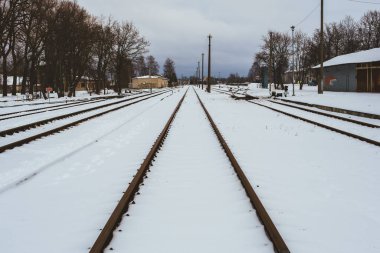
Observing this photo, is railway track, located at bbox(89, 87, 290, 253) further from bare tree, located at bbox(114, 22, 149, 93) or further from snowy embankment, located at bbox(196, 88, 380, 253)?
bare tree, located at bbox(114, 22, 149, 93)

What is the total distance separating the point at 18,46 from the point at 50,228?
194ft

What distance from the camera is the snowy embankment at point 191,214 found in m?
4.10

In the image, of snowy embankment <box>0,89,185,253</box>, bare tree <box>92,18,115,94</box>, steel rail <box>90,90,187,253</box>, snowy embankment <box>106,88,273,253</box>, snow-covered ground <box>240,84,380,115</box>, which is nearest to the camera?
steel rail <box>90,90,187,253</box>

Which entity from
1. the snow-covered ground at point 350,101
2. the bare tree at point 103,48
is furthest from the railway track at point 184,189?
the bare tree at point 103,48

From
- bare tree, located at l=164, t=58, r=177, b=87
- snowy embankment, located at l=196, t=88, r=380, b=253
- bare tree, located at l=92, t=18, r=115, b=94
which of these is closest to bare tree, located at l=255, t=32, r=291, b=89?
bare tree, located at l=92, t=18, r=115, b=94

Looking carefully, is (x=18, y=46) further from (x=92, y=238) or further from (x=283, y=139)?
(x=92, y=238)

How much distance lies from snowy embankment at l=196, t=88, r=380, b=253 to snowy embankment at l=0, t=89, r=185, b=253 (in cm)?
239

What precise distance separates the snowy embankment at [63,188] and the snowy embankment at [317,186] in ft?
7.84

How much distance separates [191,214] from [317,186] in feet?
8.44

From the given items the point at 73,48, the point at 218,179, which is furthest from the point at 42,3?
the point at 218,179

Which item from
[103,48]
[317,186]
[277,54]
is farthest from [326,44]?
[317,186]

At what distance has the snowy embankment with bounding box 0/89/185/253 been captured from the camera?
4398mm

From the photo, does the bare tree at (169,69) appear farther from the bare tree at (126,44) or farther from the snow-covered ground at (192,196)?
the snow-covered ground at (192,196)

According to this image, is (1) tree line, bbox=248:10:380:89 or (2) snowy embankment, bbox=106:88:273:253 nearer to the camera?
(2) snowy embankment, bbox=106:88:273:253
